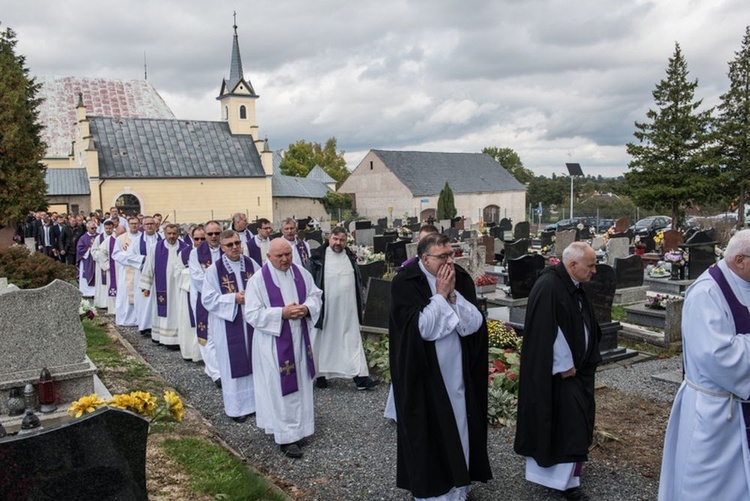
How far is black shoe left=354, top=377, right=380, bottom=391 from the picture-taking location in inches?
306

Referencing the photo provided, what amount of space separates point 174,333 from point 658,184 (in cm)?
3073

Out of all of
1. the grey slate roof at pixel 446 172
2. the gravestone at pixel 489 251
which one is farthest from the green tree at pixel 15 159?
the grey slate roof at pixel 446 172

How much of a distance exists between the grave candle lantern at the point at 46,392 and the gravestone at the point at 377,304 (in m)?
4.32

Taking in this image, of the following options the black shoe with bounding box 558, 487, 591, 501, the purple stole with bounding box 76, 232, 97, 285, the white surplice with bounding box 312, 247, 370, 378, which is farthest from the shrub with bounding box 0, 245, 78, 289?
the black shoe with bounding box 558, 487, 591, 501

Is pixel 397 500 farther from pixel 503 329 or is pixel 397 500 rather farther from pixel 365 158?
pixel 365 158

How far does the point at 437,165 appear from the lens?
5853 centimetres

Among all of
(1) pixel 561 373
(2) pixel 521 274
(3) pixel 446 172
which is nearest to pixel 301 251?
(2) pixel 521 274

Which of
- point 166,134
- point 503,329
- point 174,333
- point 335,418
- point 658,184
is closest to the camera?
point 335,418

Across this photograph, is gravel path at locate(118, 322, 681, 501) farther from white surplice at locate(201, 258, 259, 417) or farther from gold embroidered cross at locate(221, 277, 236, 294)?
gold embroidered cross at locate(221, 277, 236, 294)

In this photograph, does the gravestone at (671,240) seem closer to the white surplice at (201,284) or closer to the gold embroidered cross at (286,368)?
the white surplice at (201,284)

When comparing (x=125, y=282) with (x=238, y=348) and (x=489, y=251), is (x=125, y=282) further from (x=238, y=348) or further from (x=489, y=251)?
(x=489, y=251)

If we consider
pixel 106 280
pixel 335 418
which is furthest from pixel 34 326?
pixel 106 280

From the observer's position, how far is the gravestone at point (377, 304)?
29.6 feet

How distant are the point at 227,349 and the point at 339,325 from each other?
5.00ft
